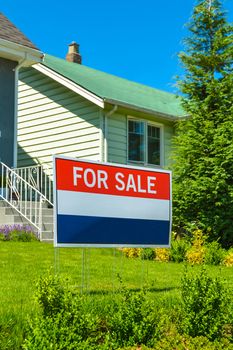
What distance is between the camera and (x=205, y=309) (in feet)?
15.5

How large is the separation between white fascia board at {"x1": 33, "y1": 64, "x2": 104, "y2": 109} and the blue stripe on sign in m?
9.74

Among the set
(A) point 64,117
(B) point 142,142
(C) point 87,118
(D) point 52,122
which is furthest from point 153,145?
(D) point 52,122

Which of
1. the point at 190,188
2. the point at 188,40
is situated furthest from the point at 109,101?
the point at 190,188

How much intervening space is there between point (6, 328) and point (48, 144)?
1456cm

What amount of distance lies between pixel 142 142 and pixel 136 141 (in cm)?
26

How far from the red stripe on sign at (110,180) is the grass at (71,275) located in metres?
0.82

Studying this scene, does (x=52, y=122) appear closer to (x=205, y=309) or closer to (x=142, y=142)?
(x=142, y=142)

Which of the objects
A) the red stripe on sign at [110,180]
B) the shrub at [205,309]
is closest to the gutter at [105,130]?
the red stripe on sign at [110,180]

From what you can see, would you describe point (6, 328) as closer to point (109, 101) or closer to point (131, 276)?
point (131, 276)

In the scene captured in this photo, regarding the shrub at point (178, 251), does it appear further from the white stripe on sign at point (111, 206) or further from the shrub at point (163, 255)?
the white stripe on sign at point (111, 206)

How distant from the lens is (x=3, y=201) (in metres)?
14.0

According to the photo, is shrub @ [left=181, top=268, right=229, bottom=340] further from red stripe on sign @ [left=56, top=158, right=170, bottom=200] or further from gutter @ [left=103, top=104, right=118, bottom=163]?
gutter @ [left=103, top=104, right=118, bottom=163]

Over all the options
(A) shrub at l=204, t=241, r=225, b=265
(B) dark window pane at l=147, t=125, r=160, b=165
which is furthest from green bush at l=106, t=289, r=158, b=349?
(B) dark window pane at l=147, t=125, r=160, b=165

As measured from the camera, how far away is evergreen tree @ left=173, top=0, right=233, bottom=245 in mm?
13227
